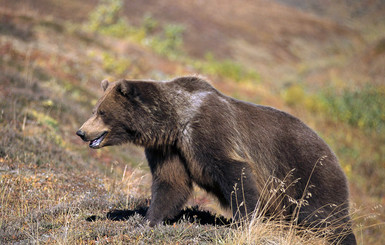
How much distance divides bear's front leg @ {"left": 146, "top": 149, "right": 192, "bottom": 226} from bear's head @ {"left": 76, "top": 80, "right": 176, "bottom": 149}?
0.23 m

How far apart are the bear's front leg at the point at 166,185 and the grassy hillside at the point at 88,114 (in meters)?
0.25

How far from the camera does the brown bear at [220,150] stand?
14.6 ft

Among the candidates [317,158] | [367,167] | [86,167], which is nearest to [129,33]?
[367,167]

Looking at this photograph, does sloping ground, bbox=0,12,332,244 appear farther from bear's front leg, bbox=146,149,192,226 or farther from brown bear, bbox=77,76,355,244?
brown bear, bbox=77,76,355,244

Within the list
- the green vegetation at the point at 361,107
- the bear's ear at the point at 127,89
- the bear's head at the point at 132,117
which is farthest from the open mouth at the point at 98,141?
the green vegetation at the point at 361,107

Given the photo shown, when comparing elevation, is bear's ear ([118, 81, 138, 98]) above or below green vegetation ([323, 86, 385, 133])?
above

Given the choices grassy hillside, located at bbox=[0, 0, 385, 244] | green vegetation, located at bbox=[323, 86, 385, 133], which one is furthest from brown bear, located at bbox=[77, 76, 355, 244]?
green vegetation, located at bbox=[323, 86, 385, 133]

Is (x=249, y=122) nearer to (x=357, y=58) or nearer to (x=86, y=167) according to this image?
(x=86, y=167)

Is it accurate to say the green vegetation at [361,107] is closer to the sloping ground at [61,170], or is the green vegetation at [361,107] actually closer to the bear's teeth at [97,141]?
the sloping ground at [61,170]

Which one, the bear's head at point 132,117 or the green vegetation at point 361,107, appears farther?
the green vegetation at point 361,107

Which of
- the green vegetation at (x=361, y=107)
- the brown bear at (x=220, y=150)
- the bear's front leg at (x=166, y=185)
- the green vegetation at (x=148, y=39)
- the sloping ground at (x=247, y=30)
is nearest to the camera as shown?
the brown bear at (x=220, y=150)

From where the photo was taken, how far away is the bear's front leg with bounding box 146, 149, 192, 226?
4.82 metres

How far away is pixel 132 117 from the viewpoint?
15.6ft

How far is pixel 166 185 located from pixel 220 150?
892mm
